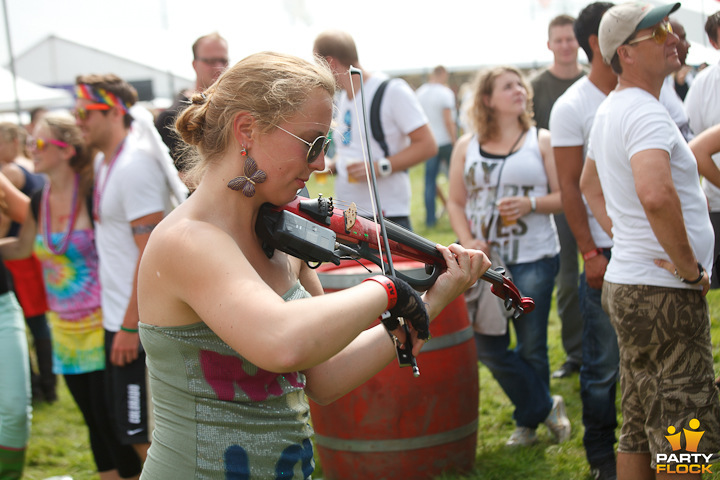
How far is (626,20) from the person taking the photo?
2885 millimetres

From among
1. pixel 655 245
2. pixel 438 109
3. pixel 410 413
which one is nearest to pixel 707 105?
pixel 655 245

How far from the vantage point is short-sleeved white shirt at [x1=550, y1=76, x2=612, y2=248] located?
369 centimetres

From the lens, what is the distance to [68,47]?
16234mm

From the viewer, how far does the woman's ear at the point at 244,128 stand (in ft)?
5.69

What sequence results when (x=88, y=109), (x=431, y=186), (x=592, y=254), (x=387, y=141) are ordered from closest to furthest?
(x=592, y=254) < (x=88, y=109) < (x=387, y=141) < (x=431, y=186)

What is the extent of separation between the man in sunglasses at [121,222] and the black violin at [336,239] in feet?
5.84

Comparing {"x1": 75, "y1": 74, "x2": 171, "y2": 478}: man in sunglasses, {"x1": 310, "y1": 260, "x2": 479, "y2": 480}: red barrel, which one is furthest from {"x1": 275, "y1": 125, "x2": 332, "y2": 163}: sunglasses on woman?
{"x1": 75, "y1": 74, "x2": 171, "y2": 478}: man in sunglasses

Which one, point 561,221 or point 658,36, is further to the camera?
point 561,221

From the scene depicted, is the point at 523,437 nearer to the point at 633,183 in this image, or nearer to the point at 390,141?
the point at 633,183

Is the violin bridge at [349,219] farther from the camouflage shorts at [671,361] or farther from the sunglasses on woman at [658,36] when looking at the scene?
the sunglasses on woman at [658,36]

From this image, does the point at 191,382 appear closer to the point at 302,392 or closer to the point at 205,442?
the point at 205,442

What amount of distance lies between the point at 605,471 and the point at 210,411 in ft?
7.97

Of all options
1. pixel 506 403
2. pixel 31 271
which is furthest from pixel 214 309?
pixel 31 271

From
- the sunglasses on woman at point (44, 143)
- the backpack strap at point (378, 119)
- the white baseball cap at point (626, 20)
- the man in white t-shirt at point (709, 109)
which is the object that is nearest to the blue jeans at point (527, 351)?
the man in white t-shirt at point (709, 109)
